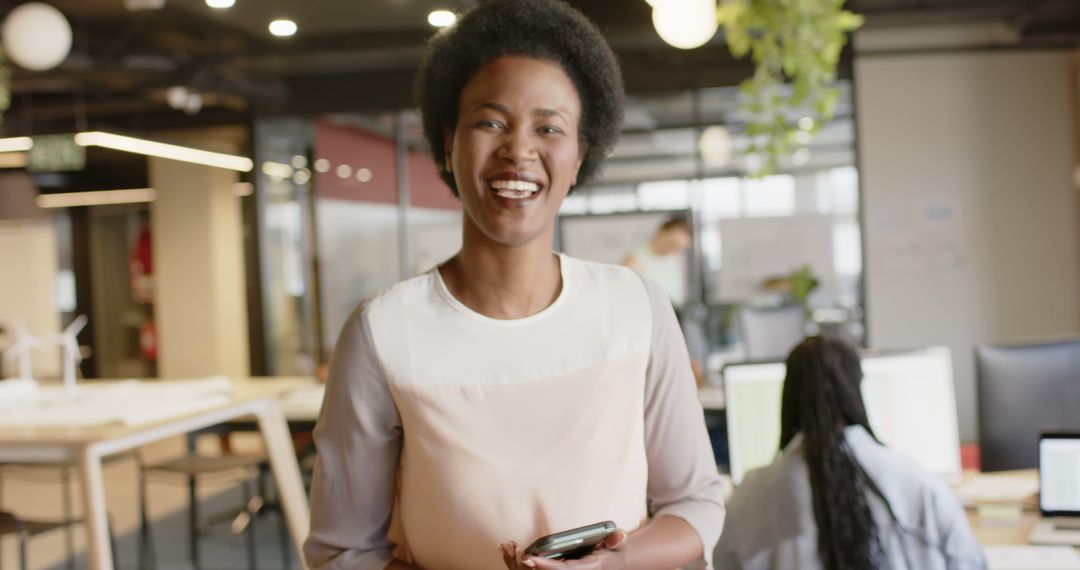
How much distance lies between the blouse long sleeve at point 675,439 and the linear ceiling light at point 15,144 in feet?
27.6

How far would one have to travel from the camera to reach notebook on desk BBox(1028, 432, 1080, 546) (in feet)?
8.87

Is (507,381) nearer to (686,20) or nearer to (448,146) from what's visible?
(448,146)

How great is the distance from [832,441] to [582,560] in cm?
124

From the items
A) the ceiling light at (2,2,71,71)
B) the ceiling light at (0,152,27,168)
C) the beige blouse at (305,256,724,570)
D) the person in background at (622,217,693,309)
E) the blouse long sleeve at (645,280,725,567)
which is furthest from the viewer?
the ceiling light at (0,152,27,168)

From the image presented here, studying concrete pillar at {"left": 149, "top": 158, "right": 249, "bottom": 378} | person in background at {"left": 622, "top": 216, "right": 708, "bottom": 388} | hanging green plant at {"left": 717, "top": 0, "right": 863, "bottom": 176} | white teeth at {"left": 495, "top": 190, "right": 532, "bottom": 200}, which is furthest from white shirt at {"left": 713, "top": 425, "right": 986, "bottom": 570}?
concrete pillar at {"left": 149, "top": 158, "right": 249, "bottom": 378}

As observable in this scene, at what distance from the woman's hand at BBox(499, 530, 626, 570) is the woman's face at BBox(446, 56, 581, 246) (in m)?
0.38

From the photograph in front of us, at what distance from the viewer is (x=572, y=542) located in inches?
43.1

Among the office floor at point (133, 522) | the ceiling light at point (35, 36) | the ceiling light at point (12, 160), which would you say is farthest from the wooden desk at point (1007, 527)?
the ceiling light at point (12, 160)

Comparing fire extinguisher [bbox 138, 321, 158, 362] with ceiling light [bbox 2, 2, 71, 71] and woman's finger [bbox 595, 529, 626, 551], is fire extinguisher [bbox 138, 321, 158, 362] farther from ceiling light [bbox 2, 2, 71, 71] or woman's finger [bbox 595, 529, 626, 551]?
woman's finger [bbox 595, 529, 626, 551]

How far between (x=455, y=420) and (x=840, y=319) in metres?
7.18

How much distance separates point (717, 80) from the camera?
25.6ft

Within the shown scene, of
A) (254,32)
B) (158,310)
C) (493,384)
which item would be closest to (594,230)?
(254,32)

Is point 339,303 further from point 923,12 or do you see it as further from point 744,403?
point 744,403

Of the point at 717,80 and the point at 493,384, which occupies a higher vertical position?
the point at 717,80
